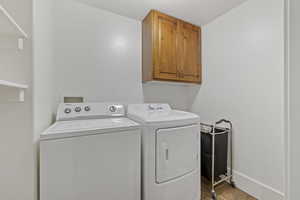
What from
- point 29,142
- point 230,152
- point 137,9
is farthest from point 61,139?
point 230,152

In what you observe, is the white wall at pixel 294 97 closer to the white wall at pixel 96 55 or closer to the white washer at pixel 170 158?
the white washer at pixel 170 158

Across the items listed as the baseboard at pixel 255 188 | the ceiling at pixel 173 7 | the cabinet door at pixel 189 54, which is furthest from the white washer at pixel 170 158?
the ceiling at pixel 173 7

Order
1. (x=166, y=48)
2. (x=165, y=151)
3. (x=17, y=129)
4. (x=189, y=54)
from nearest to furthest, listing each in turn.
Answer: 1. (x=17, y=129)
2. (x=165, y=151)
3. (x=166, y=48)
4. (x=189, y=54)

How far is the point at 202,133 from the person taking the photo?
185cm

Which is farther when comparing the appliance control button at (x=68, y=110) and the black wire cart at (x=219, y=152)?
the black wire cart at (x=219, y=152)

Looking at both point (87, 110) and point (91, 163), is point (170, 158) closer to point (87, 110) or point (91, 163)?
point (91, 163)

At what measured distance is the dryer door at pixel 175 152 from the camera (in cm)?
116

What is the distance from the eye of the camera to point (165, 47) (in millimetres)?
1898

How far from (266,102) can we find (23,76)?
217 centimetres

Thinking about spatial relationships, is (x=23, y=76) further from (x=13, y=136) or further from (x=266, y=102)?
(x=266, y=102)

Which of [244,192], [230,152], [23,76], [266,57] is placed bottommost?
[244,192]

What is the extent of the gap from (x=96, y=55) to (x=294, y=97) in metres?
1.93

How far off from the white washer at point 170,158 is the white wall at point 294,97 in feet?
2.79

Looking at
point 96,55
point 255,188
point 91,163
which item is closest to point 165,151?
point 91,163
